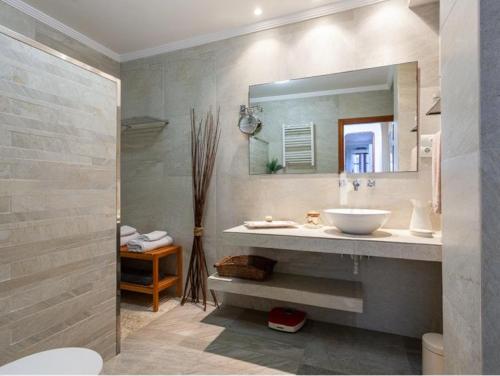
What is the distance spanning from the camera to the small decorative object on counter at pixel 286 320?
215 centimetres

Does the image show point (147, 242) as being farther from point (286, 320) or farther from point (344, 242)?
point (344, 242)

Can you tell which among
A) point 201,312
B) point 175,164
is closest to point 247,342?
point 201,312

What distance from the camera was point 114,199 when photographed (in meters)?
1.87

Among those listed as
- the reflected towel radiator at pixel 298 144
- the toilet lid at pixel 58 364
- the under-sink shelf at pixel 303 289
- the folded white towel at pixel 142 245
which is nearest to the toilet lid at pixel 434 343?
the under-sink shelf at pixel 303 289

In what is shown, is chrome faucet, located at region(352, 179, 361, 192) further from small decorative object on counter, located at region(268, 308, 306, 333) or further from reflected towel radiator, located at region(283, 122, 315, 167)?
small decorative object on counter, located at region(268, 308, 306, 333)

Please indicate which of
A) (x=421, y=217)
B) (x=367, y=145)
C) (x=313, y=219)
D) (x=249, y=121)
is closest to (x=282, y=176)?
(x=313, y=219)

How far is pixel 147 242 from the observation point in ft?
8.52

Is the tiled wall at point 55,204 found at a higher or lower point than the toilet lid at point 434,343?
higher

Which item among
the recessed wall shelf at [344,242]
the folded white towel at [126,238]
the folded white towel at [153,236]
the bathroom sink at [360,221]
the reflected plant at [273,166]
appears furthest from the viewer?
the folded white towel at [126,238]

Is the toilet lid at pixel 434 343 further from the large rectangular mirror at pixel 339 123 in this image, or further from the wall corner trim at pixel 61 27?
the wall corner trim at pixel 61 27

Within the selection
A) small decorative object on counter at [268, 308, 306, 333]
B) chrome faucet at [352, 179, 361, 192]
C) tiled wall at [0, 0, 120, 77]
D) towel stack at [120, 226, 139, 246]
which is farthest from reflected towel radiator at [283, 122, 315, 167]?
tiled wall at [0, 0, 120, 77]

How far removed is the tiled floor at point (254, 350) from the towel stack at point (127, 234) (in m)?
0.86

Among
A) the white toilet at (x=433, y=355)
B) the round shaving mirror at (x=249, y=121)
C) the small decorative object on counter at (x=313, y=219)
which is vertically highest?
the round shaving mirror at (x=249, y=121)

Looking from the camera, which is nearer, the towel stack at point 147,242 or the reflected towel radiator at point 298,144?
the reflected towel radiator at point 298,144
